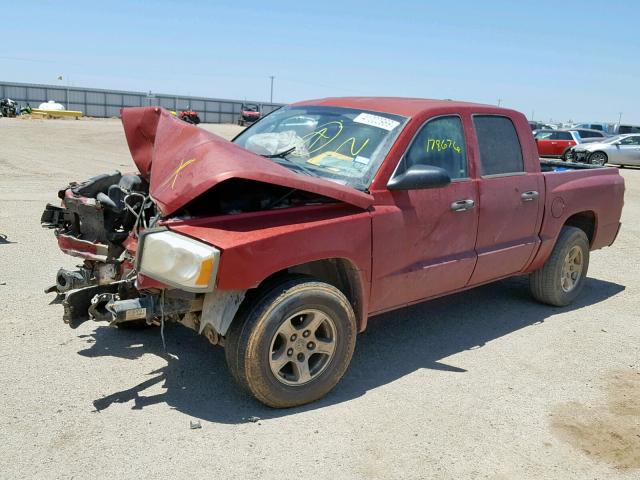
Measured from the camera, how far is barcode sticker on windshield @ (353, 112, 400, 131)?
14.6 feet

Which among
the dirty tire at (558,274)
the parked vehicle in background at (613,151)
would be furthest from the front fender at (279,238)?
the parked vehicle in background at (613,151)

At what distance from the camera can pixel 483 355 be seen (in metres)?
4.87

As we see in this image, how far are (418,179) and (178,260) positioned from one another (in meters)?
1.73

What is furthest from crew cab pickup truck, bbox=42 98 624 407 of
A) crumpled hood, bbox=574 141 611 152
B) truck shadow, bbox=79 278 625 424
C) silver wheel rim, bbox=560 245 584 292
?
crumpled hood, bbox=574 141 611 152

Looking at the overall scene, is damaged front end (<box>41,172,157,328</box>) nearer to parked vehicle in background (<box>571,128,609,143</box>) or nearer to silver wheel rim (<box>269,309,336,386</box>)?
silver wheel rim (<box>269,309,336,386</box>)

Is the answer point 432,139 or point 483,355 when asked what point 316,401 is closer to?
point 483,355

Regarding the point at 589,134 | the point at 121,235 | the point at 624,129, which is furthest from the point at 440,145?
the point at 624,129

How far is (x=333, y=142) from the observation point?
4527 mm

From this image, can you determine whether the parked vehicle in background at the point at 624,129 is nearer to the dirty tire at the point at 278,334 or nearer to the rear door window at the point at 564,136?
the rear door window at the point at 564,136

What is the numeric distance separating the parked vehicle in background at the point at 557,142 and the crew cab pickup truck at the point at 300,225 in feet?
76.5

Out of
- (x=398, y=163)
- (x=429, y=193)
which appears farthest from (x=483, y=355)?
(x=398, y=163)

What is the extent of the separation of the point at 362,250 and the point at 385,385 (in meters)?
0.97

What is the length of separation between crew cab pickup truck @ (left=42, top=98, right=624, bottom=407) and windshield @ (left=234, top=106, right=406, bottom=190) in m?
0.01

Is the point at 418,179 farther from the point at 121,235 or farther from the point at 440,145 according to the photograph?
the point at 121,235
